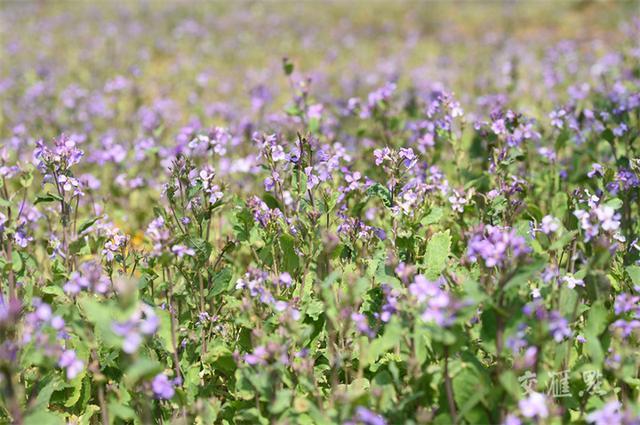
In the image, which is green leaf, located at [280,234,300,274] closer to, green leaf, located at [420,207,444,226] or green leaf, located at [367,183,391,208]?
green leaf, located at [367,183,391,208]

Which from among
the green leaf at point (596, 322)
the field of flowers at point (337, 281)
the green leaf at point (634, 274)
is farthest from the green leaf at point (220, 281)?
the green leaf at point (634, 274)

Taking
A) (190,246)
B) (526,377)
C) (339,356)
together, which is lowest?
(526,377)

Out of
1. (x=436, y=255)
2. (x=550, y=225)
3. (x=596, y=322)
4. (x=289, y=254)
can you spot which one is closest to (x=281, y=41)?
(x=289, y=254)

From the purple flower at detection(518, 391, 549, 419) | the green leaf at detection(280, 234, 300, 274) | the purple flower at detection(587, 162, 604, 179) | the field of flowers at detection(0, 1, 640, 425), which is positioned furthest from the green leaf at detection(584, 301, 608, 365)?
the green leaf at detection(280, 234, 300, 274)

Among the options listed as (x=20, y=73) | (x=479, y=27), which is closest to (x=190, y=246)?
(x=20, y=73)

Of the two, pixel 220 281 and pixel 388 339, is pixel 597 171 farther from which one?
pixel 220 281

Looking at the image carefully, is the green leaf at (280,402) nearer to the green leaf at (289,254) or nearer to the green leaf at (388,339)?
the green leaf at (388,339)

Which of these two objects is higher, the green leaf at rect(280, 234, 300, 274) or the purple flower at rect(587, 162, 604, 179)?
the purple flower at rect(587, 162, 604, 179)

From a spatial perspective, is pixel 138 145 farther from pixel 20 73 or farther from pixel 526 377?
pixel 20 73
